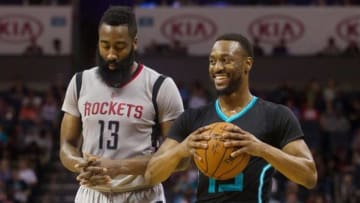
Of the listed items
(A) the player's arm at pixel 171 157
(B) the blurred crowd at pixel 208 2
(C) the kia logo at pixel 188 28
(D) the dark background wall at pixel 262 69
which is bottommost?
(D) the dark background wall at pixel 262 69

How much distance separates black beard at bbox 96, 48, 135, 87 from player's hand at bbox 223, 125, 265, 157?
0.94 m

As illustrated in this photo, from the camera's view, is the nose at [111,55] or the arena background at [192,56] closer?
the nose at [111,55]

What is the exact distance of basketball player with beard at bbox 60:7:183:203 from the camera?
4.26 metres

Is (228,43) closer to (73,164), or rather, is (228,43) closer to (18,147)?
(73,164)

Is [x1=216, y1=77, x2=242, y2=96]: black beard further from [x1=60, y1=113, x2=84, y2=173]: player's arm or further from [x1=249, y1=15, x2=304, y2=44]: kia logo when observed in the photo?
[x1=249, y1=15, x2=304, y2=44]: kia logo

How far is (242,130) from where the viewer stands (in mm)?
3588

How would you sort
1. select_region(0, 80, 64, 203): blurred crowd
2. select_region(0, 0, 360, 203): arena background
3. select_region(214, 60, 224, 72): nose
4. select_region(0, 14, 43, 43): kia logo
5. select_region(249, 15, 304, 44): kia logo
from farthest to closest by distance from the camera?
select_region(0, 14, 43, 43): kia logo < select_region(249, 15, 304, 44): kia logo < select_region(0, 0, 360, 203): arena background < select_region(0, 80, 64, 203): blurred crowd < select_region(214, 60, 224, 72): nose

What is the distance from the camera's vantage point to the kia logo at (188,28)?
1850 cm

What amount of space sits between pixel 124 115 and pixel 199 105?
10.0 m

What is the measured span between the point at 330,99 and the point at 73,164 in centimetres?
1211

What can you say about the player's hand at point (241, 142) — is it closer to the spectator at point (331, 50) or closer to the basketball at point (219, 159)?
the basketball at point (219, 159)

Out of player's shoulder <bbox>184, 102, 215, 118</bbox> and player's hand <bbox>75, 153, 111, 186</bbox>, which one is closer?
player's shoulder <bbox>184, 102, 215, 118</bbox>

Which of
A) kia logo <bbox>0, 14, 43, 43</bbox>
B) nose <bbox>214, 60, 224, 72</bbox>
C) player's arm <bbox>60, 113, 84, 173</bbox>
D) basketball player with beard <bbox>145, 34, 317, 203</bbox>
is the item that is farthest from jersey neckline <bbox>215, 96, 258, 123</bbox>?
kia logo <bbox>0, 14, 43, 43</bbox>

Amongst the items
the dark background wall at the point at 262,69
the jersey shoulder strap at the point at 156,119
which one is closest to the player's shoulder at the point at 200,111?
Answer: the jersey shoulder strap at the point at 156,119
